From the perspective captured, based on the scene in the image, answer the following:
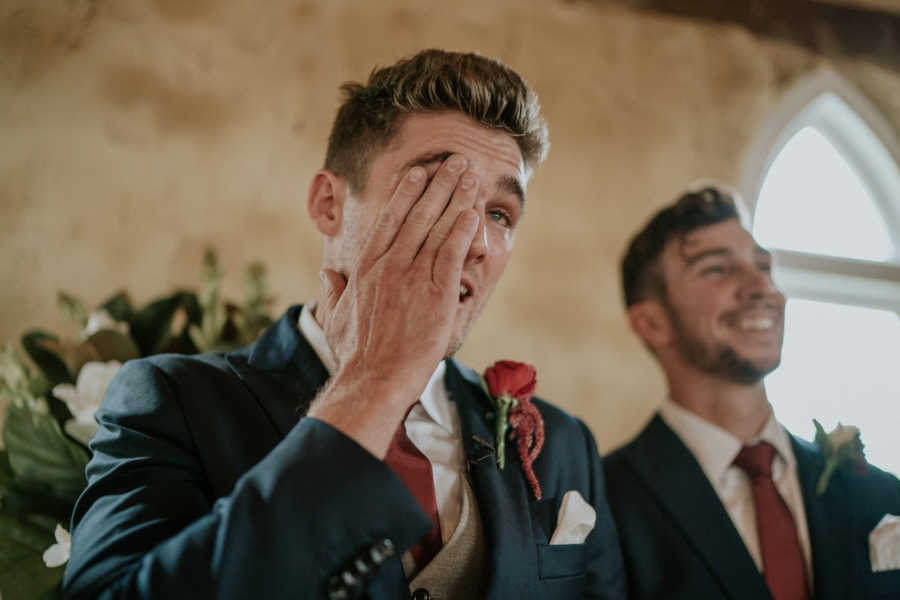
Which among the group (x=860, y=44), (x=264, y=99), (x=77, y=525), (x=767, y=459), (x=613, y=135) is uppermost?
(x=860, y=44)

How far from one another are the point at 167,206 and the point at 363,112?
1.14 meters

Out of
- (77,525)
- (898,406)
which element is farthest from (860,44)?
(77,525)

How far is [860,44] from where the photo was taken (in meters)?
Result: 2.87

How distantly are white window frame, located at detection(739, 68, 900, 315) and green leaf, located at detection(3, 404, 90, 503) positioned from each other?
7.52ft

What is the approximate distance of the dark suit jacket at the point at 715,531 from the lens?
1606 millimetres

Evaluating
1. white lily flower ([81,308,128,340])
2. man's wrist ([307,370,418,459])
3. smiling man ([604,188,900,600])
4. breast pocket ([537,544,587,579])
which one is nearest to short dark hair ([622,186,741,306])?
smiling man ([604,188,900,600])

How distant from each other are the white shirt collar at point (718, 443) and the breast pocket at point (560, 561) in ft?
1.80

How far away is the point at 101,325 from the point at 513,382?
117 cm

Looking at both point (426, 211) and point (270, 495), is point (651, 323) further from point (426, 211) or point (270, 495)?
point (270, 495)

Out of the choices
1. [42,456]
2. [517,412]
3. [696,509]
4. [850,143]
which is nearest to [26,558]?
[42,456]

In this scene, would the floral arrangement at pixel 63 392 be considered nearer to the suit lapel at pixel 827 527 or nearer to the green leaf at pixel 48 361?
the green leaf at pixel 48 361

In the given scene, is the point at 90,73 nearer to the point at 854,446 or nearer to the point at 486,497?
the point at 486,497

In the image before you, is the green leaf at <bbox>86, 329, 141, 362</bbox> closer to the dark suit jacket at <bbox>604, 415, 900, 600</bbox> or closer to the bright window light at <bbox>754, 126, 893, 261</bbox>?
the dark suit jacket at <bbox>604, 415, 900, 600</bbox>

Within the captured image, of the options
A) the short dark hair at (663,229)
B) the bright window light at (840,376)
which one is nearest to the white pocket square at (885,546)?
the bright window light at (840,376)
